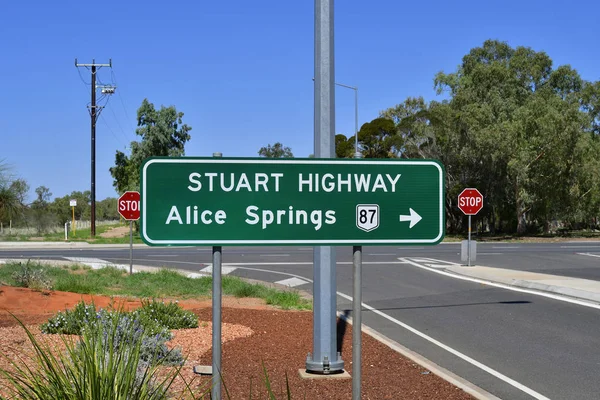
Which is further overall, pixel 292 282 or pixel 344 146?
pixel 344 146

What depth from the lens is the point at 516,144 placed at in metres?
47.2

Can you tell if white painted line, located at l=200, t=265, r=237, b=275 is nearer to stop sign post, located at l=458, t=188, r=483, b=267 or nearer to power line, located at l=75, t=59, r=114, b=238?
stop sign post, located at l=458, t=188, r=483, b=267

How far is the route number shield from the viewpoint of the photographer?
372 cm

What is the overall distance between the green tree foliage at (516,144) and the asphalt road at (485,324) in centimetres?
2365

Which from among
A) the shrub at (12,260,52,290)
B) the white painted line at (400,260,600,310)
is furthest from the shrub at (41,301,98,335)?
the white painted line at (400,260,600,310)

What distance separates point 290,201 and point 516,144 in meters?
46.0

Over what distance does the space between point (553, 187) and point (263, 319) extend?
40925 mm

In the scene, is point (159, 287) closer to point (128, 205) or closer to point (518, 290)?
point (128, 205)

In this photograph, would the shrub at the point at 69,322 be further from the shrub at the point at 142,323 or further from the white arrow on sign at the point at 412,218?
the white arrow on sign at the point at 412,218

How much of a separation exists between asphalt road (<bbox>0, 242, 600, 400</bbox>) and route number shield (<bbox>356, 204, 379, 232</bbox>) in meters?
4.04

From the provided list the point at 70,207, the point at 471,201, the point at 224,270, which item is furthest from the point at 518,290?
the point at 70,207

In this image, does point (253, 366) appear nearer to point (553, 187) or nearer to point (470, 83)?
point (553, 187)

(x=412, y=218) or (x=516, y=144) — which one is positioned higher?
(x=516, y=144)

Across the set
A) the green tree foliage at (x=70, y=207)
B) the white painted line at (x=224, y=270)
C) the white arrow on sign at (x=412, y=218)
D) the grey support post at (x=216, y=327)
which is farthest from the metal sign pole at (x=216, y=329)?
the green tree foliage at (x=70, y=207)
